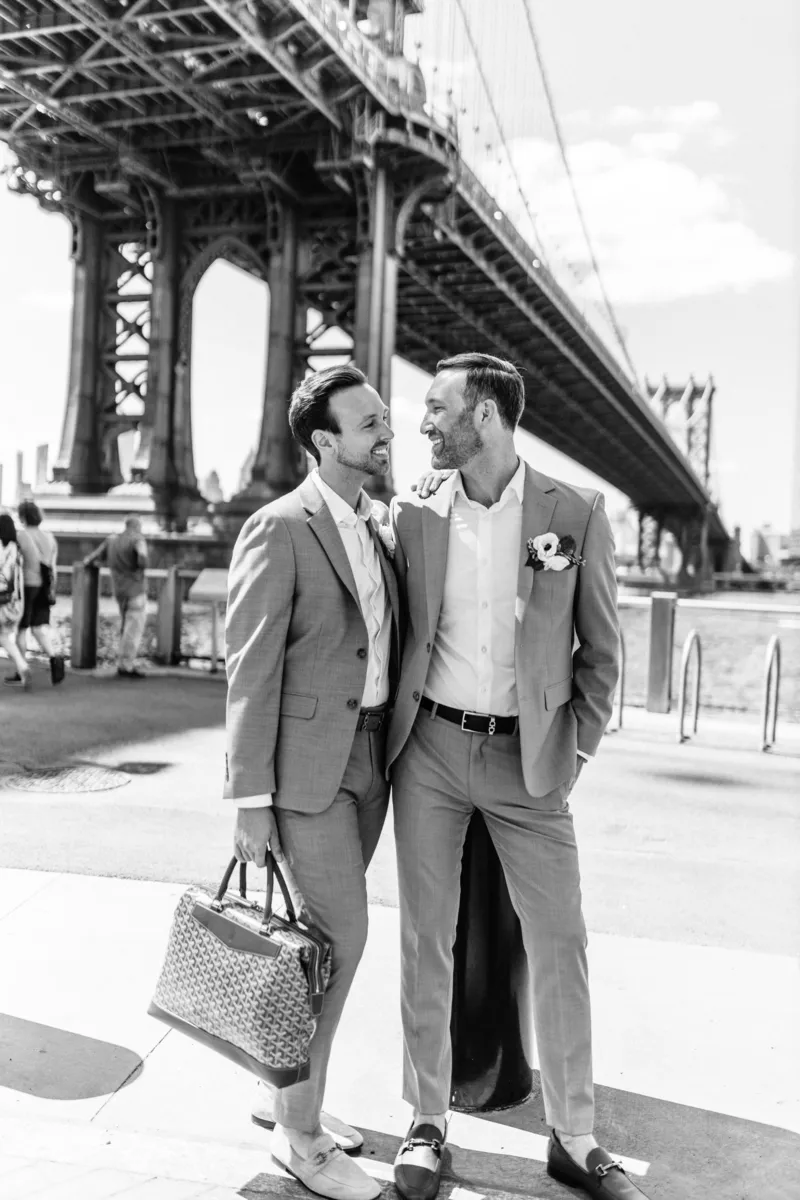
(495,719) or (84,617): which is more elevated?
(495,719)

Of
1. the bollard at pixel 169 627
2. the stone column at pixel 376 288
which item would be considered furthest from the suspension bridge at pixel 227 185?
the bollard at pixel 169 627

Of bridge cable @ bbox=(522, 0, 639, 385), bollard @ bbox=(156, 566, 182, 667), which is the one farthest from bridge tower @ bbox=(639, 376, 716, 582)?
bollard @ bbox=(156, 566, 182, 667)

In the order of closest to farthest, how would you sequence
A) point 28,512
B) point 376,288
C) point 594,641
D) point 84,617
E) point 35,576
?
point 594,641, point 28,512, point 35,576, point 84,617, point 376,288

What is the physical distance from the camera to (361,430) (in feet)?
8.76

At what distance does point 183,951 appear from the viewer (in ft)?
8.35

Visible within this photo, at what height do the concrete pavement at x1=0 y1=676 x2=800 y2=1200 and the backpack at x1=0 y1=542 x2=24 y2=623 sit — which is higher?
the backpack at x1=0 y1=542 x2=24 y2=623

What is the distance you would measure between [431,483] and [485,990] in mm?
1273

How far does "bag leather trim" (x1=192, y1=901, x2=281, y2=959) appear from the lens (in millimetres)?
2426

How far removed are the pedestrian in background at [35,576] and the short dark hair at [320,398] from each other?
878 cm

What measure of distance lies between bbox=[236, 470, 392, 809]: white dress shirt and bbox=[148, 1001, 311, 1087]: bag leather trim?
784 millimetres

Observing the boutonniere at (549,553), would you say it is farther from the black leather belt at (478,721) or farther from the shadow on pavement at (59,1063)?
the shadow on pavement at (59,1063)

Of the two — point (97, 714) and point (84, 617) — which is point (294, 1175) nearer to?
point (97, 714)

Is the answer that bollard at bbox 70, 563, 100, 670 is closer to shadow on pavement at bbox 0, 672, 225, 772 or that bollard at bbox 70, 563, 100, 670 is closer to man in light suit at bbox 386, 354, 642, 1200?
shadow on pavement at bbox 0, 672, 225, 772

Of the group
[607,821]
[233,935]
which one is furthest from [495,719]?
[607,821]
